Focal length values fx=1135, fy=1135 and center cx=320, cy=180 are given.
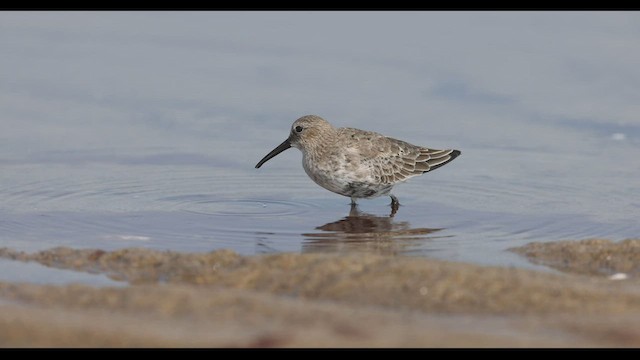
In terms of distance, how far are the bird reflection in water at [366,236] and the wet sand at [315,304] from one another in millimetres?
1645

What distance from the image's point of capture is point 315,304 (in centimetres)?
658

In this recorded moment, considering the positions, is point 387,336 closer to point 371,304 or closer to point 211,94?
point 371,304

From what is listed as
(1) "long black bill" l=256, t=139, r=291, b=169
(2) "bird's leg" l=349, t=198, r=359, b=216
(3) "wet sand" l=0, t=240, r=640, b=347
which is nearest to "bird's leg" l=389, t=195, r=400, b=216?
(2) "bird's leg" l=349, t=198, r=359, b=216

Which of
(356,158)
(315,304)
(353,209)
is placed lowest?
(315,304)

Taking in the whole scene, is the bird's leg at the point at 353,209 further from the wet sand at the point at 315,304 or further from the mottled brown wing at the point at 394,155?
the wet sand at the point at 315,304

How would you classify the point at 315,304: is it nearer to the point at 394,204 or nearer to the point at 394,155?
the point at 394,204

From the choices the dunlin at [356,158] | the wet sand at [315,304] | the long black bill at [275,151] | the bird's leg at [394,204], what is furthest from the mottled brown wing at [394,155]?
the wet sand at [315,304]

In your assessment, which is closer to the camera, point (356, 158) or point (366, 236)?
point (366, 236)

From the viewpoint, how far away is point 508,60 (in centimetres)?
1542

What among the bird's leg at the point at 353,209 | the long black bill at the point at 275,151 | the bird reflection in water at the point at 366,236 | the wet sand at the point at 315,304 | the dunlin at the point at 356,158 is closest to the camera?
the wet sand at the point at 315,304

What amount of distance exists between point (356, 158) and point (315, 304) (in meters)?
5.36

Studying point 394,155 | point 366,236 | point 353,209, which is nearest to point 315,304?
point 366,236

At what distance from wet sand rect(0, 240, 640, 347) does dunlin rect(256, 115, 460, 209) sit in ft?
12.6

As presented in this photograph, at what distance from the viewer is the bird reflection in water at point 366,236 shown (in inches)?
363
